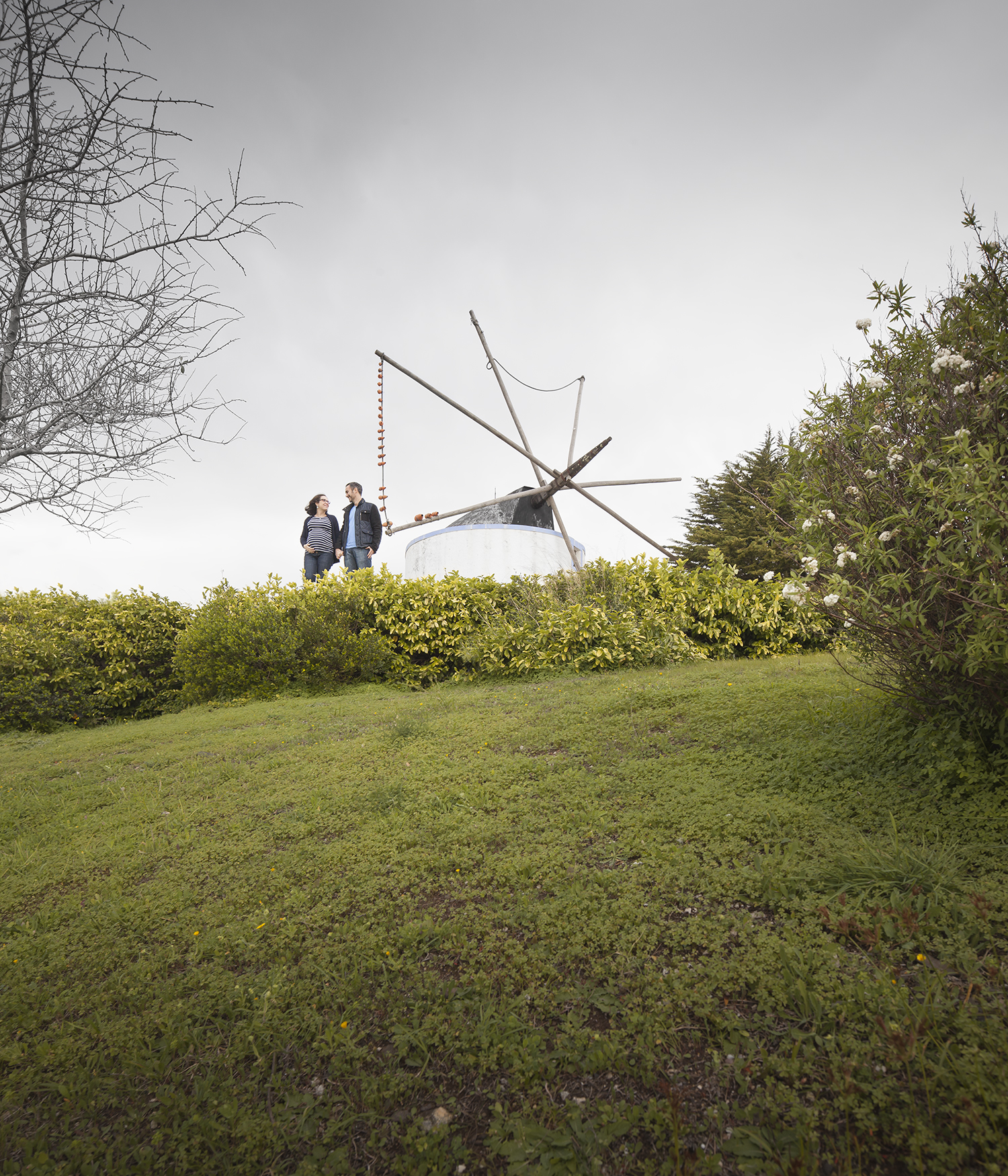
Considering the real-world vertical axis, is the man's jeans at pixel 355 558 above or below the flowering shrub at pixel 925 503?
above

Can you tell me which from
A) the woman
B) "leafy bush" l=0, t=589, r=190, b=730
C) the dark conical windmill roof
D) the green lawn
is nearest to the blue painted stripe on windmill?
the dark conical windmill roof

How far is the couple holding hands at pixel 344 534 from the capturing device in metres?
12.6

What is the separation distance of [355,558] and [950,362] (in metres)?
11.0

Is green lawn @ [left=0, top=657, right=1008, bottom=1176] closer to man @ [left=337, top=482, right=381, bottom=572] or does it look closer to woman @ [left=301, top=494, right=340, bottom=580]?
woman @ [left=301, top=494, right=340, bottom=580]

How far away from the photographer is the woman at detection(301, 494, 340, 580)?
12.5m

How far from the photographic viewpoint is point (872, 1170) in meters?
1.67

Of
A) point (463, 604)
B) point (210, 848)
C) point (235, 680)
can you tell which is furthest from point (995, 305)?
point (235, 680)

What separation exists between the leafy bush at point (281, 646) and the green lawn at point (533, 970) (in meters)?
5.08

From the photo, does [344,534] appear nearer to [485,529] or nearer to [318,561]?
[318,561]

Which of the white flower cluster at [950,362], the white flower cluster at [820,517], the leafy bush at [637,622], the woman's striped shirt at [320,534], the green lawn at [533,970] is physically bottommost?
the green lawn at [533,970]

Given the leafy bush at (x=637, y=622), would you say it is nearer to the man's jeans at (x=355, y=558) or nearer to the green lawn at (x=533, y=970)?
the man's jeans at (x=355, y=558)

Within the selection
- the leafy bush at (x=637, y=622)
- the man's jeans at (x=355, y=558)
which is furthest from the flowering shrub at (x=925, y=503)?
the man's jeans at (x=355, y=558)

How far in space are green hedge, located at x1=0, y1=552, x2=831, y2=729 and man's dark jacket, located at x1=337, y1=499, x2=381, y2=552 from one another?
226 centimetres

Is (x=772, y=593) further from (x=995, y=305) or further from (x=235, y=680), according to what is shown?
(x=235, y=680)
